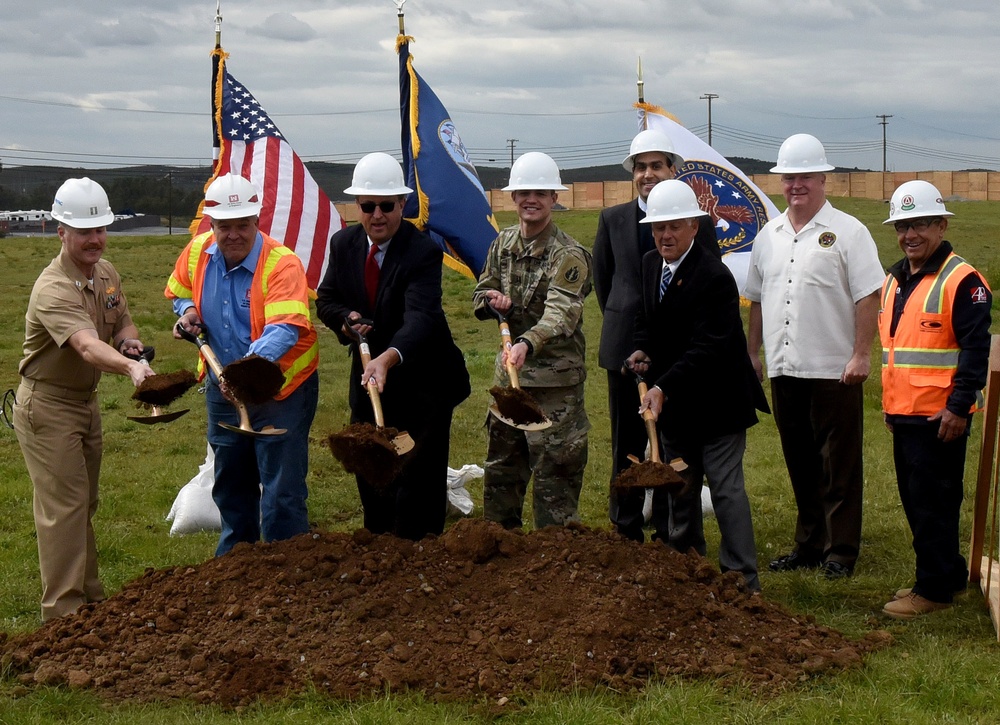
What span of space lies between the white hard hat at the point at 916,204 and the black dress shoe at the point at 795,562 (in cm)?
213

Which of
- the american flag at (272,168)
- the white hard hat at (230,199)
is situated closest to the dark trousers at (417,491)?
the white hard hat at (230,199)

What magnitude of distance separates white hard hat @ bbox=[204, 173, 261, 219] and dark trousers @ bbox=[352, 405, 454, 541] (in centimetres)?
132

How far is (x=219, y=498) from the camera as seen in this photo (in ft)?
20.6

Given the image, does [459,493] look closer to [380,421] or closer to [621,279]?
[621,279]

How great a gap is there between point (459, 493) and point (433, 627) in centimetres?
289

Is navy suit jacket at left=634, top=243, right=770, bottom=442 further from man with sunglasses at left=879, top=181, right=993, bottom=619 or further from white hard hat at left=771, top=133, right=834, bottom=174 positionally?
white hard hat at left=771, top=133, right=834, bottom=174

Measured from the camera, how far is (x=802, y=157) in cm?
664

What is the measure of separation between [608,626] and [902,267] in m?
2.50

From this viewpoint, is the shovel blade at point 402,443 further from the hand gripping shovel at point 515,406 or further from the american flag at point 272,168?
the american flag at point 272,168

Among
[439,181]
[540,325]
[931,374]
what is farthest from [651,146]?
[439,181]

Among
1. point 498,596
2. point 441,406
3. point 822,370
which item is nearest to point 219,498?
point 441,406

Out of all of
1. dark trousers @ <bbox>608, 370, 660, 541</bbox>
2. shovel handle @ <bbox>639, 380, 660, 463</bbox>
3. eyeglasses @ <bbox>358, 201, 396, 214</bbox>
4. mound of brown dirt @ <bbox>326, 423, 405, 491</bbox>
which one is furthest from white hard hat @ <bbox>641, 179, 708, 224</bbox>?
mound of brown dirt @ <bbox>326, 423, 405, 491</bbox>

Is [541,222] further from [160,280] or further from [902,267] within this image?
[160,280]

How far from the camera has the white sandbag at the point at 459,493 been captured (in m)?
8.09
